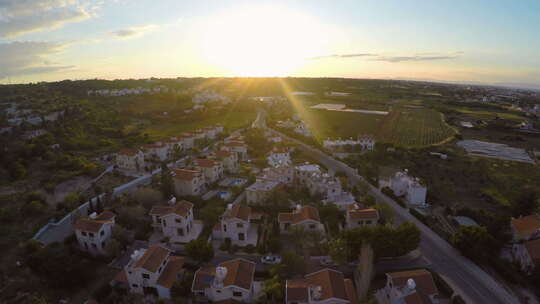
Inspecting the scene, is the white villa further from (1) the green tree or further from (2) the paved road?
(1) the green tree

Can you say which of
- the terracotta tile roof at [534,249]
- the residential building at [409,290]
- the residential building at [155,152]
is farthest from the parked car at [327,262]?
the residential building at [155,152]

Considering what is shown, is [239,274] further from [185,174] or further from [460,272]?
[185,174]

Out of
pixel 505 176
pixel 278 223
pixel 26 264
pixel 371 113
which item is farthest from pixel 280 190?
pixel 371 113

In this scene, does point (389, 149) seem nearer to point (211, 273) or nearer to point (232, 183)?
point (232, 183)

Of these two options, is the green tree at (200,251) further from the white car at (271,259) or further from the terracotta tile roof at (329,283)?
the terracotta tile roof at (329,283)

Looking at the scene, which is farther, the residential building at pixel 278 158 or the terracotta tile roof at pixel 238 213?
the residential building at pixel 278 158

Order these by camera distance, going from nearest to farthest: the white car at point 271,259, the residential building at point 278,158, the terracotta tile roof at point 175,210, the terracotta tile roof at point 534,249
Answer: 1. the terracotta tile roof at point 534,249
2. the white car at point 271,259
3. the terracotta tile roof at point 175,210
4. the residential building at point 278,158
